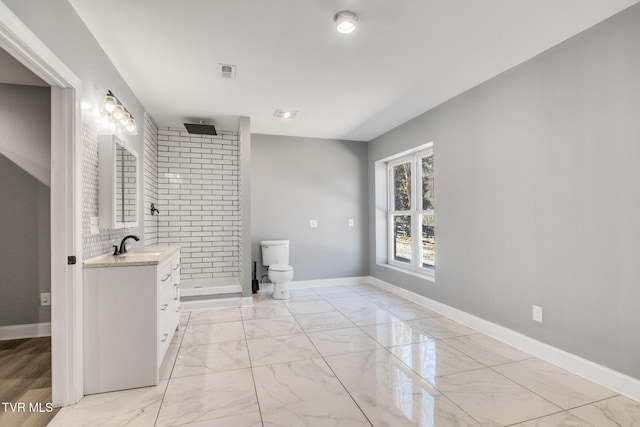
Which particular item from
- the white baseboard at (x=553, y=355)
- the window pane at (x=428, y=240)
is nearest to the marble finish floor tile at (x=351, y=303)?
the white baseboard at (x=553, y=355)

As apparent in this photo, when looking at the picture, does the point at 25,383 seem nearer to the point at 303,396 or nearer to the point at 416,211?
the point at 303,396

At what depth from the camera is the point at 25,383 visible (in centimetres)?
213

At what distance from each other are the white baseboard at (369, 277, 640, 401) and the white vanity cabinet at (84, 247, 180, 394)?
279 cm

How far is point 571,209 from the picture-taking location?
2289mm

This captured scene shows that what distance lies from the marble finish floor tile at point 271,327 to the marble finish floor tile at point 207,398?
73cm

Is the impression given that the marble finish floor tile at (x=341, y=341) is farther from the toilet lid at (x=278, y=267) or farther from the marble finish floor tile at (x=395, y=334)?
the toilet lid at (x=278, y=267)

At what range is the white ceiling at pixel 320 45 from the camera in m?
1.94

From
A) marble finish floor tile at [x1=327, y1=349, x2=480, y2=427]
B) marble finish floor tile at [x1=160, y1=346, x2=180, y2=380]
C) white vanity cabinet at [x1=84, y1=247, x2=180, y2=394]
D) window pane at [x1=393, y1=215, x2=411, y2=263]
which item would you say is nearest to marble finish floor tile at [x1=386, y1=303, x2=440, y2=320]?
window pane at [x1=393, y1=215, x2=411, y2=263]

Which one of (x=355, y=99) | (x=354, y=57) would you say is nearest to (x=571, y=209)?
(x=354, y=57)

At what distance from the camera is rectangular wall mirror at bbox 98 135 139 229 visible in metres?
2.32

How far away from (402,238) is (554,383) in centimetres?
280

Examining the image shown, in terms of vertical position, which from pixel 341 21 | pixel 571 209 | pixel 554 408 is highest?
pixel 341 21

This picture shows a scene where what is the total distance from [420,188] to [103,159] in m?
3.54

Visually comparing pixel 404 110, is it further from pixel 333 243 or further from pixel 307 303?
pixel 307 303
